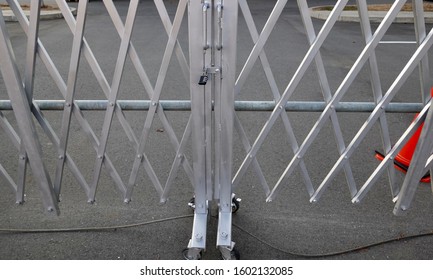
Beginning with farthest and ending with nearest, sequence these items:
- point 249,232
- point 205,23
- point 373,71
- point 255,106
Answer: point 249,232 < point 255,106 < point 373,71 < point 205,23

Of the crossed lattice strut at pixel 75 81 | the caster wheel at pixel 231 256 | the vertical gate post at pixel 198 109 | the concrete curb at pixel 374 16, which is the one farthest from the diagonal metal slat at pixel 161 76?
the concrete curb at pixel 374 16

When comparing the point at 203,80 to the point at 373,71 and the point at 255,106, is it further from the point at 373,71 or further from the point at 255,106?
the point at 373,71

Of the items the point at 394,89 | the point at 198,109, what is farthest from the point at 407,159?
the point at 198,109

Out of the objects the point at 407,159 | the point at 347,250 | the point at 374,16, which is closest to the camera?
Answer: the point at 347,250

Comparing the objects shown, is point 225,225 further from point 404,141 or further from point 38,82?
point 38,82

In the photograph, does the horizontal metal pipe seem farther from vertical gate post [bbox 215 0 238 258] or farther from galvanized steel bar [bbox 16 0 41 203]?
vertical gate post [bbox 215 0 238 258]

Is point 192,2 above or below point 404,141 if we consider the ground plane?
above

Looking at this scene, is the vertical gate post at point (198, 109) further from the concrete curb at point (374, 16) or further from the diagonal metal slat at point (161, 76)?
the concrete curb at point (374, 16)

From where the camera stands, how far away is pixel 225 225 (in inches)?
99.7

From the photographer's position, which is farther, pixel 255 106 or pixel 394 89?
pixel 255 106

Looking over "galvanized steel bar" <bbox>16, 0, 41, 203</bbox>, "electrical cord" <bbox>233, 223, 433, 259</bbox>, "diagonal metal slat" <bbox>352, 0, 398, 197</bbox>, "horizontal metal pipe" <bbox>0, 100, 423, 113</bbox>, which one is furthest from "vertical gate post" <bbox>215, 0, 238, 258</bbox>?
"galvanized steel bar" <bbox>16, 0, 41, 203</bbox>

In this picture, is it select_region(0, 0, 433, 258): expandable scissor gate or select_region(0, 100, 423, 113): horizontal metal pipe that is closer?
Result: select_region(0, 0, 433, 258): expandable scissor gate

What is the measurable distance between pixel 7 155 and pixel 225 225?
261 cm
